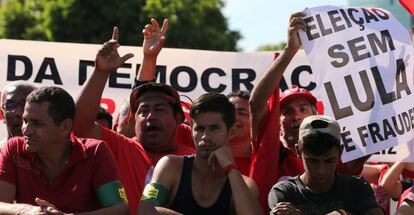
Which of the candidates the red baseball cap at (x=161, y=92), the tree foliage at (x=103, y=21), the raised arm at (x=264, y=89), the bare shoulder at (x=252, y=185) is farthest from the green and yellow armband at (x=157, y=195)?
the tree foliage at (x=103, y=21)

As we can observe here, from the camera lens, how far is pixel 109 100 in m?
10.1

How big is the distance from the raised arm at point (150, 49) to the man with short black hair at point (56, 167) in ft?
5.22

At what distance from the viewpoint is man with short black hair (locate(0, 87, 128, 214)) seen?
6.17 m

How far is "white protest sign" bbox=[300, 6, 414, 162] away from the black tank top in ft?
3.70

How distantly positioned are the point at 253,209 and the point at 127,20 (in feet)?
88.5

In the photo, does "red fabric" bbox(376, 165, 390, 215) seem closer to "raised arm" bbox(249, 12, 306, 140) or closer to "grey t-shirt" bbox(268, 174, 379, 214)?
"raised arm" bbox(249, 12, 306, 140)

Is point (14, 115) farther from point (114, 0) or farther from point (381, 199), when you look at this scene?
point (114, 0)

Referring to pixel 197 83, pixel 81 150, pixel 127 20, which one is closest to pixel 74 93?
pixel 197 83

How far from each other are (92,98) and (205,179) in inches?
37.3

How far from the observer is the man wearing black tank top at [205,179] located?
6.17 m

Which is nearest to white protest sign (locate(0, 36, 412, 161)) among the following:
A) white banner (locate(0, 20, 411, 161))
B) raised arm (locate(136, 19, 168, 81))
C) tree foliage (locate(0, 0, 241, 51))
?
white banner (locate(0, 20, 411, 161))

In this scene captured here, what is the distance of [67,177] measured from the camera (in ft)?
20.4

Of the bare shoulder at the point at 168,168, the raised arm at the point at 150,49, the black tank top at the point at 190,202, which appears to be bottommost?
the black tank top at the point at 190,202

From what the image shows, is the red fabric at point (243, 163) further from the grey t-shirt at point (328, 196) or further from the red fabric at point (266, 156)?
the grey t-shirt at point (328, 196)
